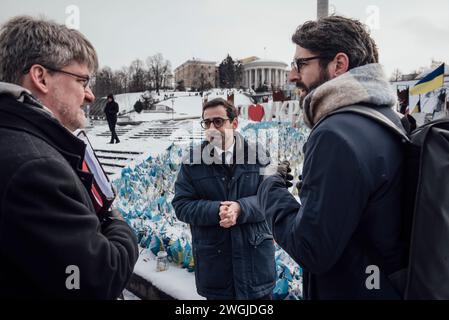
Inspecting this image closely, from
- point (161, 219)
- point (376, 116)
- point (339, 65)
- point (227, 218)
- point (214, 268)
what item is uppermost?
point (339, 65)

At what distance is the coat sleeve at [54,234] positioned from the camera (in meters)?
1.04

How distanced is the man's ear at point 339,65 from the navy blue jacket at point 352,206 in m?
0.35

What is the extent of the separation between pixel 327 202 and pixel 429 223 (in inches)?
12.9

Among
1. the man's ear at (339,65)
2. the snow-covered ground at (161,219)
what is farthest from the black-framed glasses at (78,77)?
the snow-covered ground at (161,219)

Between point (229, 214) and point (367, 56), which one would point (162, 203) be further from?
point (367, 56)

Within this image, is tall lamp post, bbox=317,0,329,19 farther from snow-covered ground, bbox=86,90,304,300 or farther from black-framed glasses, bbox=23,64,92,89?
black-framed glasses, bbox=23,64,92,89

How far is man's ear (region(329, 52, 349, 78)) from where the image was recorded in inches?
61.9

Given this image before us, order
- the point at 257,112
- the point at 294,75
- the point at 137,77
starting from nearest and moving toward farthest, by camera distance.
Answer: the point at 294,75 → the point at 257,112 → the point at 137,77

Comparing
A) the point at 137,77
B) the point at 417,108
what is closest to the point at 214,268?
the point at 417,108

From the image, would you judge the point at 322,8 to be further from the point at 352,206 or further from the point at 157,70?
the point at 157,70

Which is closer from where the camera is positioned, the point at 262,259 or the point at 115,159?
the point at 262,259

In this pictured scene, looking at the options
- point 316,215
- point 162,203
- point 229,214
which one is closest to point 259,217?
point 229,214

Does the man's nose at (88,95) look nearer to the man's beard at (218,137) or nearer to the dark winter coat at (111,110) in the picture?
the man's beard at (218,137)

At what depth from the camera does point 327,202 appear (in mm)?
1264
